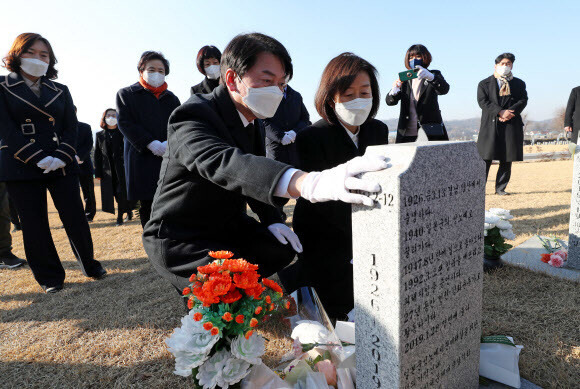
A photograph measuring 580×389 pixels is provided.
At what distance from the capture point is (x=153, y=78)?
3.66m

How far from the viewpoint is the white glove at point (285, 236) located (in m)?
2.40

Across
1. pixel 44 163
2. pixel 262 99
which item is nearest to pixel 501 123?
pixel 262 99

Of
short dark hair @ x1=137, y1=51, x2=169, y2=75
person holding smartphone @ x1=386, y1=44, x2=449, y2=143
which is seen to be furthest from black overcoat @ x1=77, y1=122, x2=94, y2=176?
person holding smartphone @ x1=386, y1=44, x2=449, y2=143

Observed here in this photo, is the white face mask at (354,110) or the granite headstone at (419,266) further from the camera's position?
the white face mask at (354,110)

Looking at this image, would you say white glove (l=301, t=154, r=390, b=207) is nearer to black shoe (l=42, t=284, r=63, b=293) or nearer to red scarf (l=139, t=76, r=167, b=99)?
red scarf (l=139, t=76, r=167, b=99)

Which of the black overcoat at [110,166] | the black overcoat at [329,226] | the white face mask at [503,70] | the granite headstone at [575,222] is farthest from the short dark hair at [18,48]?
the white face mask at [503,70]

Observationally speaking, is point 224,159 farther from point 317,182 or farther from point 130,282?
point 130,282

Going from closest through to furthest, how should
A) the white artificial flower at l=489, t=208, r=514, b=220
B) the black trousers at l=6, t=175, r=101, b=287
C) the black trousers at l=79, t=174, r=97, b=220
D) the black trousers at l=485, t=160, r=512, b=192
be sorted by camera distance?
1. the black trousers at l=6, t=175, r=101, b=287
2. the white artificial flower at l=489, t=208, r=514, b=220
3. the black trousers at l=485, t=160, r=512, b=192
4. the black trousers at l=79, t=174, r=97, b=220

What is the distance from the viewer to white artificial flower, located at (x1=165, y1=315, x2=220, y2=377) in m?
1.50

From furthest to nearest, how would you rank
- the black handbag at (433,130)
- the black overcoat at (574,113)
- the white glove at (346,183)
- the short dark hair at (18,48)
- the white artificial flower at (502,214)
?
the black overcoat at (574,113)
the black handbag at (433,130)
the white artificial flower at (502,214)
the short dark hair at (18,48)
the white glove at (346,183)

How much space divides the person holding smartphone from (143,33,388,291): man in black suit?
109 inches

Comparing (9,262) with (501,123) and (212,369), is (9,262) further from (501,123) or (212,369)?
(501,123)

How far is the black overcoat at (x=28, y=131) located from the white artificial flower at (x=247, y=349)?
2.52 meters

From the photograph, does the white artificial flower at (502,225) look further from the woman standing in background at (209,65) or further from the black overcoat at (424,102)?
the woman standing in background at (209,65)
